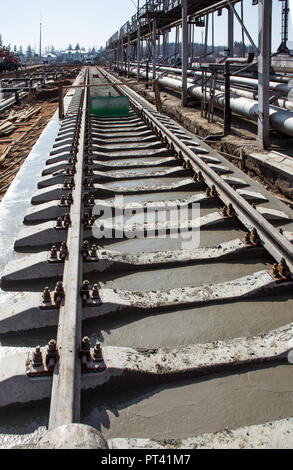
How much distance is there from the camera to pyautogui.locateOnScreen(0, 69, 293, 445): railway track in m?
2.19

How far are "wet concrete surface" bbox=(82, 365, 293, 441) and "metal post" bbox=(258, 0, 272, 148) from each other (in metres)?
5.76

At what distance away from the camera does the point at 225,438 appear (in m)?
2.00

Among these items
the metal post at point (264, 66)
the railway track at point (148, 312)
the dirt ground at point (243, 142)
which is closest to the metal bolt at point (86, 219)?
the railway track at point (148, 312)

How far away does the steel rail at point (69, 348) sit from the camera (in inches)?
74.9

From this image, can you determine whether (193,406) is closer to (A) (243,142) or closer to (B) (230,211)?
(B) (230,211)

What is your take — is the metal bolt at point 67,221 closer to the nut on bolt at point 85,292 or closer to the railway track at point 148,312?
Result: the railway track at point 148,312

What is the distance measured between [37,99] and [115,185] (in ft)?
60.8

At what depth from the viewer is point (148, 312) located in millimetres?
2941

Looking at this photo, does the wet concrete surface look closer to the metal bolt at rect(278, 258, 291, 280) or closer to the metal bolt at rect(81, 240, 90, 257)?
the metal bolt at rect(278, 258, 291, 280)

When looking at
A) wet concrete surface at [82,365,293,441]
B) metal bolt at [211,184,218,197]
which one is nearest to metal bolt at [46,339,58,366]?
wet concrete surface at [82,365,293,441]

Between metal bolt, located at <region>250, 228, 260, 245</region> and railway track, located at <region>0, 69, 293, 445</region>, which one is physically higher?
metal bolt, located at <region>250, 228, 260, 245</region>

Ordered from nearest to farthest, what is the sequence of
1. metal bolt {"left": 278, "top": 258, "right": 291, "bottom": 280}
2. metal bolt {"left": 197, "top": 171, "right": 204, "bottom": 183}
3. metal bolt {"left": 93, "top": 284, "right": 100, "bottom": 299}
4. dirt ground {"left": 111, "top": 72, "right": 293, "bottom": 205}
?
1. metal bolt {"left": 93, "top": 284, "right": 100, "bottom": 299}
2. metal bolt {"left": 278, "top": 258, "right": 291, "bottom": 280}
3. metal bolt {"left": 197, "top": 171, "right": 204, "bottom": 183}
4. dirt ground {"left": 111, "top": 72, "right": 293, "bottom": 205}

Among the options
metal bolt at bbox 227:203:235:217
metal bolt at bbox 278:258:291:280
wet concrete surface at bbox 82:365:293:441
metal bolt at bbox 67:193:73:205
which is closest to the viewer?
wet concrete surface at bbox 82:365:293:441

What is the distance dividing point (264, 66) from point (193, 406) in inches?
259
